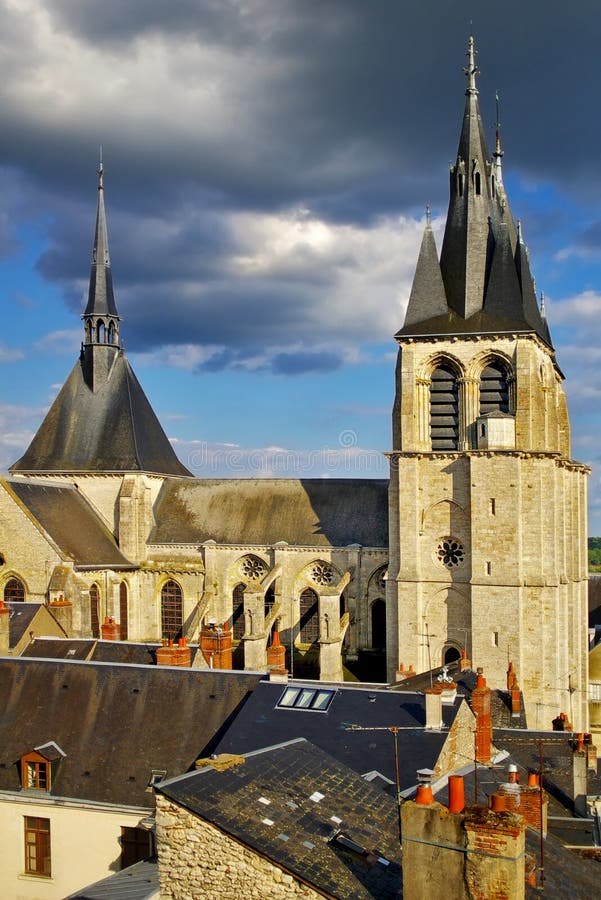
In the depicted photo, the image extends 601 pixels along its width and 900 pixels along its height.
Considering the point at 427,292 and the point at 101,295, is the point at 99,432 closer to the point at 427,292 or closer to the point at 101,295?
the point at 101,295

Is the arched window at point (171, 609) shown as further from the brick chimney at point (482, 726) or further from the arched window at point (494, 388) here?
the brick chimney at point (482, 726)

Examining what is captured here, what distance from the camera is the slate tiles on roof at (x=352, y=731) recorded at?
48.4 ft

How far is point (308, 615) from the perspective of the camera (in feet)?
114

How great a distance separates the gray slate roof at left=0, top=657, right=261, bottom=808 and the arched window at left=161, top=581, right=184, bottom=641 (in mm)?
17458

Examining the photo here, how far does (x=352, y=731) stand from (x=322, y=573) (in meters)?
18.8

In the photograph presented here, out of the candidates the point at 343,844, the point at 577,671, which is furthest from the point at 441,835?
the point at 577,671

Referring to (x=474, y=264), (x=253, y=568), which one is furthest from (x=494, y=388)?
(x=253, y=568)

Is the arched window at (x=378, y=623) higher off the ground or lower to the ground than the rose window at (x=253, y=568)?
lower

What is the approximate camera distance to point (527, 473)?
1194 inches

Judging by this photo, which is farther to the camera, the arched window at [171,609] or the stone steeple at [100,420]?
the stone steeple at [100,420]

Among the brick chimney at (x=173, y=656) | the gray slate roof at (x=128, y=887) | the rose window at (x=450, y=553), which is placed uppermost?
the rose window at (x=450, y=553)

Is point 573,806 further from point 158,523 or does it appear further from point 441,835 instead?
point 158,523

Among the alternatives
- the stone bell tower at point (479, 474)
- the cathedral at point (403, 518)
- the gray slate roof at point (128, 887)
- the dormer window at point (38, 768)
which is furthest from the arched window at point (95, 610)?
the gray slate roof at point (128, 887)

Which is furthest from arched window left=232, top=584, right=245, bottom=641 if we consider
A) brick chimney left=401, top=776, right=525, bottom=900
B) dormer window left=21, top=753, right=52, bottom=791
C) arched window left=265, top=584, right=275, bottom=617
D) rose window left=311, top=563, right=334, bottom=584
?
brick chimney left=401, top=776, right=525, bottom=900
